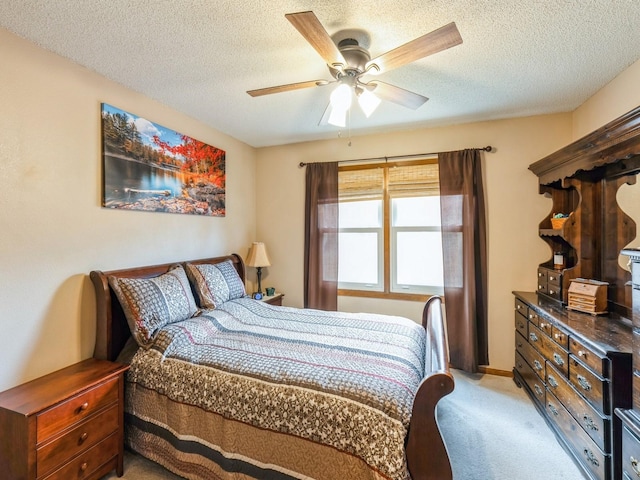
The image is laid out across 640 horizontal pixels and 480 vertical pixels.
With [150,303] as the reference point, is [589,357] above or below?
below

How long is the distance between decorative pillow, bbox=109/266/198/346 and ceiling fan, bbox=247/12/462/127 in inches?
61.8

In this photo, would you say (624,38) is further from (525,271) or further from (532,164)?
(525,271)

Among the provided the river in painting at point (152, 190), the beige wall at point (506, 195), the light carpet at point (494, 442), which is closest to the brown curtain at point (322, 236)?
the beige wall at point (506, 195)

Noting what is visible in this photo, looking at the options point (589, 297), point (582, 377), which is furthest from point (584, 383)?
point (589, 297)

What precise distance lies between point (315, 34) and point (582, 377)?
2456 mm

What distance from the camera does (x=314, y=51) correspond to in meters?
1.91

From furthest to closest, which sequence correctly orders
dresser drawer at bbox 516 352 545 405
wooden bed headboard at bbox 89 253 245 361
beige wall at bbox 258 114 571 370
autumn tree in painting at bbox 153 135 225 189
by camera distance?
beige wall at bbox 258 114 571 370
autumn tree in painting at bbox 153 135 225 189
dresser drawer at bbox 516 352 545 405
wooden bed headboard at bbox 89 253 245 361

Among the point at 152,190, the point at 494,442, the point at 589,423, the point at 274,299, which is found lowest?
the point at 494,442

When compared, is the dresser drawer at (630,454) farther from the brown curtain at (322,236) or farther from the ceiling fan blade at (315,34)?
the brown curtain at (322,236)

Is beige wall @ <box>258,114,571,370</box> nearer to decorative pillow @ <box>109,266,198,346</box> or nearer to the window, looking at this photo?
the window

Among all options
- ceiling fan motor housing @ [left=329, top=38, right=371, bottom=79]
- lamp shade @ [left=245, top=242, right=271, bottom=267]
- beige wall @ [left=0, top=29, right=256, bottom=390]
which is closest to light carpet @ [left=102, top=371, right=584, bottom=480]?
beige wall @ [left=0, top=29, right=256, bottom=390]

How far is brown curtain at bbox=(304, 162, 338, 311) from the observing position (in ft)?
12.0

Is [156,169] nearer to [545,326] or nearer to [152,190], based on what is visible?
[152,190]

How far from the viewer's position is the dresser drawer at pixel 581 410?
5.36 feet
